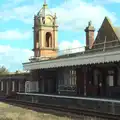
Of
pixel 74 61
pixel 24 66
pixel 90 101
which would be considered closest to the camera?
pixel 90 101

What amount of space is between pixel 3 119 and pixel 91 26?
26.0 metres

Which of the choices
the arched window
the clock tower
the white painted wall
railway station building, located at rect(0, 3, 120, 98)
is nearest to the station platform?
railway station building, located at rect(0, 3, 120, 98)

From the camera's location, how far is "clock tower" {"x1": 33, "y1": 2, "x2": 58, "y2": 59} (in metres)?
59.4

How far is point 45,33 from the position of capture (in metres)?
61.1

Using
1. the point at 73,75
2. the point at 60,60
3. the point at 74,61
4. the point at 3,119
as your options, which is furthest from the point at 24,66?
the point at 3,119

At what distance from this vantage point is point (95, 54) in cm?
2783

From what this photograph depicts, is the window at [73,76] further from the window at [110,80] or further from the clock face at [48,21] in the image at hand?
the clock face at [48,21]

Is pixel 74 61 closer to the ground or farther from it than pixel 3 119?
farther from it

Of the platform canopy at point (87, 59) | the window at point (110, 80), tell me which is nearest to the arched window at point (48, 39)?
the platform canopy at point (87, 59)

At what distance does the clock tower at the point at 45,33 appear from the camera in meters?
59.4

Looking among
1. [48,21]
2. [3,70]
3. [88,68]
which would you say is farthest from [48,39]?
[3,70]

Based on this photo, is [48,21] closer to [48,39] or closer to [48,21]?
[48,21]

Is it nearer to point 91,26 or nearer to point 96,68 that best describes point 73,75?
point 96,68

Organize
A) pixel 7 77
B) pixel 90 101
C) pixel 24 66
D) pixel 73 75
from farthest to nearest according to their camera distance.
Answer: pixel 7 77 < pixel 24 66 < pixel 73 75 < pixel 90 101
